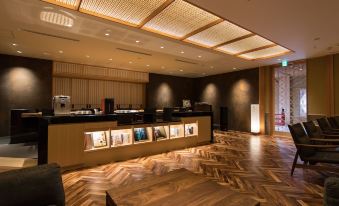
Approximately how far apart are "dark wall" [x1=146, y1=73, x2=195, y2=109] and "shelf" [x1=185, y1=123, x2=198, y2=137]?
15.1 feet

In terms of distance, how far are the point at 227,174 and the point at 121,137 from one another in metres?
2.53

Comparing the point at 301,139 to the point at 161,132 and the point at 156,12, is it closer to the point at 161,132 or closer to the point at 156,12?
the point at 161,132

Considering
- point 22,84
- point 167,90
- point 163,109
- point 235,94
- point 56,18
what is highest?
point 56,18

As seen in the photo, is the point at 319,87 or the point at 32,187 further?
the point at 319,87

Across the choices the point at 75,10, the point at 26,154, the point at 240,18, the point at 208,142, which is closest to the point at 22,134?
the point at 26,154

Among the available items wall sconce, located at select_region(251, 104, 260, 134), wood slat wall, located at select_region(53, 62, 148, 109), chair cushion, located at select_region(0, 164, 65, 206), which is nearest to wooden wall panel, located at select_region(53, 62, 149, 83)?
wood slat wall, located at select_region(53, 62, 148, 109)

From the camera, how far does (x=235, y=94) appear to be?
9.57 m

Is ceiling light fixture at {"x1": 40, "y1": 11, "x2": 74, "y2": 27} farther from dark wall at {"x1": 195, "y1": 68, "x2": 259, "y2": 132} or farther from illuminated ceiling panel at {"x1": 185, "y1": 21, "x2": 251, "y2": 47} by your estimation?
dark wall at {"x1": 195, "y1": 68, "x2": 259, "y2": 132}

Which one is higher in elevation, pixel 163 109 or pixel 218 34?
pixel 218 34

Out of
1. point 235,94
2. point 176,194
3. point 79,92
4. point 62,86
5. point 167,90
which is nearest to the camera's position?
point 176,194

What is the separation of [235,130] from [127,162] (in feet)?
21.9

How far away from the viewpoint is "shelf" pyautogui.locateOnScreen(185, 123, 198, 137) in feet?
19.4

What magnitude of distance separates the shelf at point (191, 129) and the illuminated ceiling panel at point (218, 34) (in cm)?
252

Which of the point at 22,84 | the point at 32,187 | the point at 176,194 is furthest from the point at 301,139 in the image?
the point at 22,84
